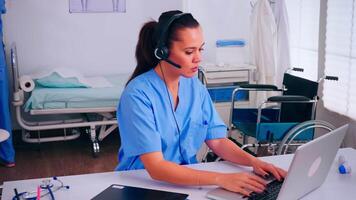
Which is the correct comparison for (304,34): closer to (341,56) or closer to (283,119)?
(341,56)

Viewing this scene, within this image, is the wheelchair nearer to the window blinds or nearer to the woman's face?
the window blinds

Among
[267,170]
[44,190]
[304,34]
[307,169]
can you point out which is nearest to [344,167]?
[267,170]

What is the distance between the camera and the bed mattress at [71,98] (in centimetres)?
351

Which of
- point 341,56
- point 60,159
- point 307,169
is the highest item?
point 341,56

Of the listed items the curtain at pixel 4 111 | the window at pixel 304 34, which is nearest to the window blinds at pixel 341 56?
the window at pixel 304 34

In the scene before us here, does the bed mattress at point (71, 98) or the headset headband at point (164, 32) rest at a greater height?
the headset headband at point (164, 32)

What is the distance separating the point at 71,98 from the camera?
11.6 ft

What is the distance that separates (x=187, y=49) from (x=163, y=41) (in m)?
0.09

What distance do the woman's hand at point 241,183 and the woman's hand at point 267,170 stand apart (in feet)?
0.34

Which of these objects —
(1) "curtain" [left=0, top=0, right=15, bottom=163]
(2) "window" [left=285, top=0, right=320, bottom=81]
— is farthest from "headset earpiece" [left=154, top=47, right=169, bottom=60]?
(2) "window" [left=285, top=0, right=320, bottom=81]

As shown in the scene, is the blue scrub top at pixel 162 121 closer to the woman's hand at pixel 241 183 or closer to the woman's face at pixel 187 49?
the woman's face at pixel 187 49

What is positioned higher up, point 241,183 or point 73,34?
point 73,34

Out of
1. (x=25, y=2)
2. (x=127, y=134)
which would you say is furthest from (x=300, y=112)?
(x=25, y=2)

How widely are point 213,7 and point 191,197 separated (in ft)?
11.1
